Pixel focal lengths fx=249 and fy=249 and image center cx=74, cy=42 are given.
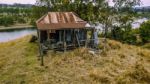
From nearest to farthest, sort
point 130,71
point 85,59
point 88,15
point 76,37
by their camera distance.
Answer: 1. point 130,71
2. point 85,59
3. point 76,37
4. point 88,15

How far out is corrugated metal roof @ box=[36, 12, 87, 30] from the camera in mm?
15078

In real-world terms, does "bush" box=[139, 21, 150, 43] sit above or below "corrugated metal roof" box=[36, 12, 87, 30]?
below

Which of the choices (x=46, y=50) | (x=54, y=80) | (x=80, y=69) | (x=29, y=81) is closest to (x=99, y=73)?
(x=80, y=69)

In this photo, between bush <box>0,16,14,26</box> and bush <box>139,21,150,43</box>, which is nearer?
bush <box>139,21,150,43</box>

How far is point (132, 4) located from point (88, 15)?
691cm

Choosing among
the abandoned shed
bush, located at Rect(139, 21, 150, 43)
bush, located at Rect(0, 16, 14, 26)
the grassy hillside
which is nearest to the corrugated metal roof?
the abandoned shed

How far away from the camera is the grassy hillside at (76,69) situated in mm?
10617

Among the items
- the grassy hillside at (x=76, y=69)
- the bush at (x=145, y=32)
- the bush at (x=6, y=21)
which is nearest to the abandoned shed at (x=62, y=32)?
the grassy hillside at (x=76, y=69)

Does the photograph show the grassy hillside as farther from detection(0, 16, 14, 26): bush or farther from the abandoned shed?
detection(0, 16, 14, 26): bush

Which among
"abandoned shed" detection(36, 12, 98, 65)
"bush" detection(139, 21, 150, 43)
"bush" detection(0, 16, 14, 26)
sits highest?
"abandoned shed" detection(36, 12, 98, 65)

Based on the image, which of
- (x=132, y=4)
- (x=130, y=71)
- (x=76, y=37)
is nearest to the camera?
(x=130, y=71)

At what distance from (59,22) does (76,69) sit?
4.66m

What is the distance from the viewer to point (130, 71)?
1124 centimetres

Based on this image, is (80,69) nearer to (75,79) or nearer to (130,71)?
(75,79)
